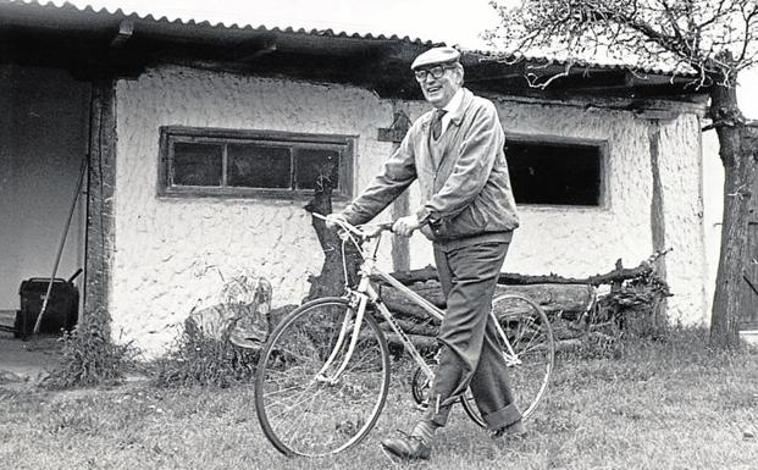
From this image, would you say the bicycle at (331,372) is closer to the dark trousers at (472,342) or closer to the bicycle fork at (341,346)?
the bicycle fork at (341,346)

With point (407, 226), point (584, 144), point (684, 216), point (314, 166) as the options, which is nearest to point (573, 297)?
point (584, 144)

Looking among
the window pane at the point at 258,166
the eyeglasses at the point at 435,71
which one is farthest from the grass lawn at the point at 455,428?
the window pane at the point at 258,166

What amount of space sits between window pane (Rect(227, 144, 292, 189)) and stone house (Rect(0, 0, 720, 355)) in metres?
0.01

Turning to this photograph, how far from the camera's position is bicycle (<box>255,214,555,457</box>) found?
4.27 meters

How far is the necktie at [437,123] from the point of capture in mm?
4477

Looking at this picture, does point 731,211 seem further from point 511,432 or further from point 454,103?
point 454,103

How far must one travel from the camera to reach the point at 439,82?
4371mm

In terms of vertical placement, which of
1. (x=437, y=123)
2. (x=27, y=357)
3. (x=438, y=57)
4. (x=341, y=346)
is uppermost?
(x=438, y=57)

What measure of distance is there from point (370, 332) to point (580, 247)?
5.05m

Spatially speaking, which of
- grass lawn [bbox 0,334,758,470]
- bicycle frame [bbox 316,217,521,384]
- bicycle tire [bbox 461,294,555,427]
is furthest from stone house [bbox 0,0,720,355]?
bicycle frame [bbox 316,217,521,384]

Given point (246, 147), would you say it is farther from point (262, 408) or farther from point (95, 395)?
point (262, 408)

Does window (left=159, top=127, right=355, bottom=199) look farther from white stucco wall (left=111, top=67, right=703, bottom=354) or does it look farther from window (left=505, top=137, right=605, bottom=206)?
window (left=505, top=137, right=605, bottom=206)

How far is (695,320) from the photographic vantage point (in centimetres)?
948

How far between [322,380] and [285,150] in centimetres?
406
